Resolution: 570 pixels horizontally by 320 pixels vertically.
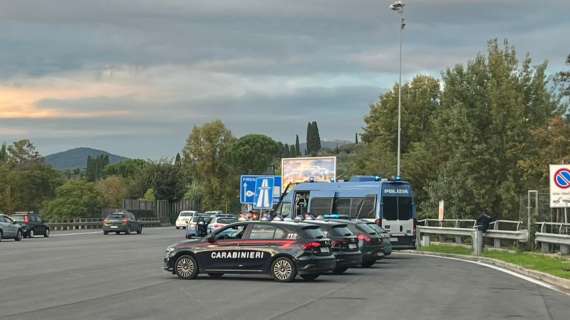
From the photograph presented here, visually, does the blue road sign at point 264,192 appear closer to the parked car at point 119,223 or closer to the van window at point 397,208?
the parked car at point 119,223

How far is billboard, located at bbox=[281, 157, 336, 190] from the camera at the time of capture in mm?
57750

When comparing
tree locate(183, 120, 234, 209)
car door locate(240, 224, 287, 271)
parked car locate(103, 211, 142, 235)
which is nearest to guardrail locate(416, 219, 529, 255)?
car door locate(240, 224, 287, 271)

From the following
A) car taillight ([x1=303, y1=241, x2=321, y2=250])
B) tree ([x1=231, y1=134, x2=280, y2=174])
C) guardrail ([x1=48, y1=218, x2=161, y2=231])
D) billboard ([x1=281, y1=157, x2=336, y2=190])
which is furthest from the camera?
tree ([x1=231, y1=134, x2=280, y2=174])

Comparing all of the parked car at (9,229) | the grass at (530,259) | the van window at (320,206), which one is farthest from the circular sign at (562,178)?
the parked car at (9,229)

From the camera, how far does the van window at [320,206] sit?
116 ft

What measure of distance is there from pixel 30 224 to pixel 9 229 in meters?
7.03

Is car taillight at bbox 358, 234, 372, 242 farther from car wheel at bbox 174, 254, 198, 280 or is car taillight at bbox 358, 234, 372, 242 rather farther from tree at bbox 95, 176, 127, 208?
tree at bbox 95, 176, 127, 208

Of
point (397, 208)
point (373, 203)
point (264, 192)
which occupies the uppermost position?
point (264, 192)

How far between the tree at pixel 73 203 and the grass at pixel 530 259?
200ft

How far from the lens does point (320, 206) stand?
3550cm

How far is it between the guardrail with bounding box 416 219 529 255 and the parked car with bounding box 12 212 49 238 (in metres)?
24.7

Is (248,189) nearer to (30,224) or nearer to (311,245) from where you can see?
(30,224)

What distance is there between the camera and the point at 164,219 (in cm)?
11100

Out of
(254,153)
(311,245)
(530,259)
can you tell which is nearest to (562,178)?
(530,259)
